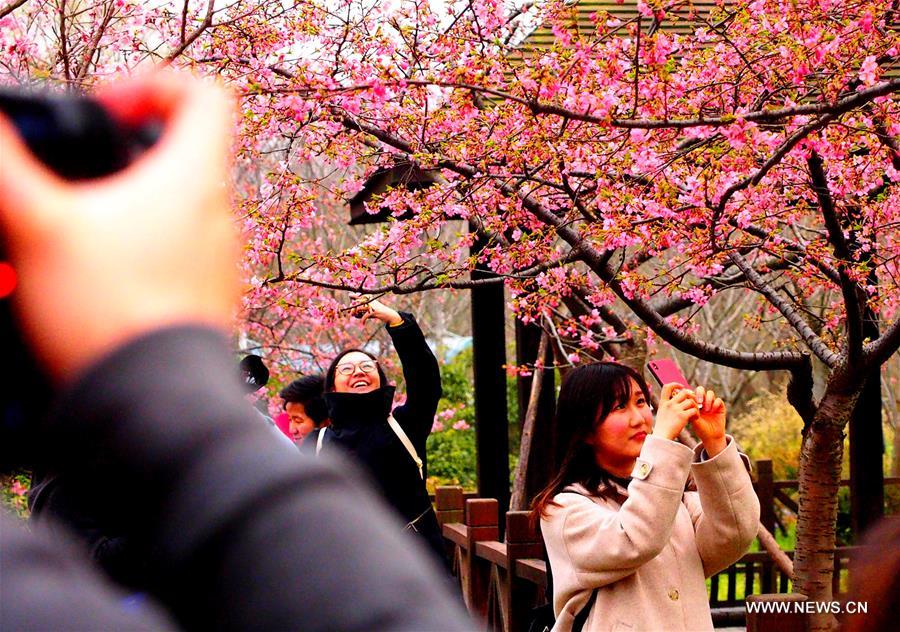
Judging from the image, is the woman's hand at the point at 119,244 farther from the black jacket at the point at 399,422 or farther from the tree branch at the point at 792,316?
the tree branch at the point at 792,316

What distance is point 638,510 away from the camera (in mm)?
2918

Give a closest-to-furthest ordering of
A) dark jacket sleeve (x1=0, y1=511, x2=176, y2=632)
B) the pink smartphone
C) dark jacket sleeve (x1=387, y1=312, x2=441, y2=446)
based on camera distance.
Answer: dark jacket sleeve (x1=0, y1=511, x2=176, y2=632) < the pink smartphone < dark jacket sleeve (x1=387, y1=312, x2=441, y2=446)

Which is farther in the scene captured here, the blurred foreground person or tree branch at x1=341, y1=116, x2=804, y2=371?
tree branch at x1=341, y1=116, x2=804, y2=371

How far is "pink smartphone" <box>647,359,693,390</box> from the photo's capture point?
3301mm

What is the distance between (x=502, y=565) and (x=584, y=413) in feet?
8.88

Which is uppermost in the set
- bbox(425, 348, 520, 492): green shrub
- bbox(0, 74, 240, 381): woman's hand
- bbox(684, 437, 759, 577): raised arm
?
bbox(0, 74, 240, 381): woman's hand

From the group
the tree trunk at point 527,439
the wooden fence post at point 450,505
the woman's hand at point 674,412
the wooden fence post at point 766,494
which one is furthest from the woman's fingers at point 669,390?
the wooden fence post at point 766,494

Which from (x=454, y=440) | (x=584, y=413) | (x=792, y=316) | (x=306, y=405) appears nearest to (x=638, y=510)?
(x=584, y=413)

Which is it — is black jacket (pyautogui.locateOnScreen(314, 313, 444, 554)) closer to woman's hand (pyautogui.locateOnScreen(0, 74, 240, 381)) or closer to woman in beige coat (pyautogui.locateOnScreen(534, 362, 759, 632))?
woman in beige coat (pyautogui.locateOnScreen(534, 362, 759, 632))

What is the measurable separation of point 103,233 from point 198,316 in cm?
6

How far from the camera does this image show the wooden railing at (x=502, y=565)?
5.52 meters

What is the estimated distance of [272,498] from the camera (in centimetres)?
50

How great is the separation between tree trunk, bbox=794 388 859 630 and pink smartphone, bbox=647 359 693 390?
6.68 feet

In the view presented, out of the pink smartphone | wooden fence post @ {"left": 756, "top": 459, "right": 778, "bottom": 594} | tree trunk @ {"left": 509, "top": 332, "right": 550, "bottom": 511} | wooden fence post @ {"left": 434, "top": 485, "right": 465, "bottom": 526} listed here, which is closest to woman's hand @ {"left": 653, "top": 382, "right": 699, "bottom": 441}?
the pink smartphone
